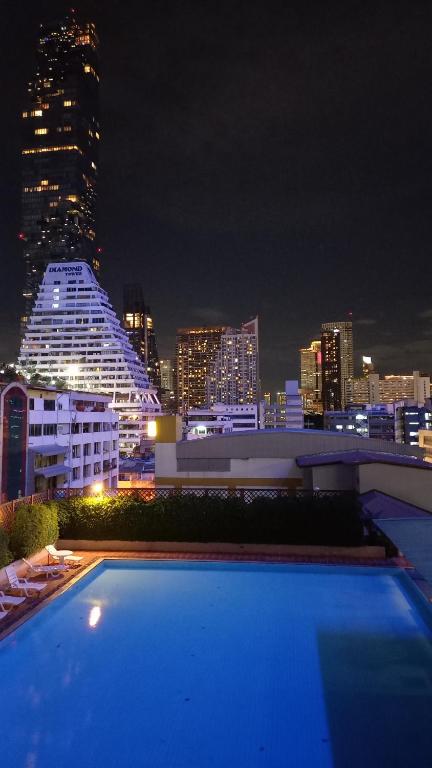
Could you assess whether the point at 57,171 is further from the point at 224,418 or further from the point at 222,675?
the point at 222,675

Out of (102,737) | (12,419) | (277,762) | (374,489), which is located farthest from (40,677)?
(12,419)

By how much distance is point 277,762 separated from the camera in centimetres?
604

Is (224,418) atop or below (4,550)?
atop

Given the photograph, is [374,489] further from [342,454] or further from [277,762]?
[277,762]

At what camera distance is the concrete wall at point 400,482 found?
1537 cm

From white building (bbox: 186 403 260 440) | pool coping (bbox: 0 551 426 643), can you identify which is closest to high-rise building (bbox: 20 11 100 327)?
white building (bbox: 186 403 260 440)

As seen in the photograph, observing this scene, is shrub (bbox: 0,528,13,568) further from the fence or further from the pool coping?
the fence

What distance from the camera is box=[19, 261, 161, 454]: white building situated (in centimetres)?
9819

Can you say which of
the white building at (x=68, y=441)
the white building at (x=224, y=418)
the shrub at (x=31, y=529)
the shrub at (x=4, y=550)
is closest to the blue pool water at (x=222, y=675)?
the shrub at (x=4, y=550)

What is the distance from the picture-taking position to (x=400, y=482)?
15391 mm

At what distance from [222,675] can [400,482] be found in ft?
30.0

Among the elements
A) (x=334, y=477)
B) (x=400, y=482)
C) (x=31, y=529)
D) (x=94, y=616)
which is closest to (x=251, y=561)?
(x=94, y=616)

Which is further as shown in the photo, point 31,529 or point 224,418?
point 224,418

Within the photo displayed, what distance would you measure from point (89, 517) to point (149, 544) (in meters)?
1.85
